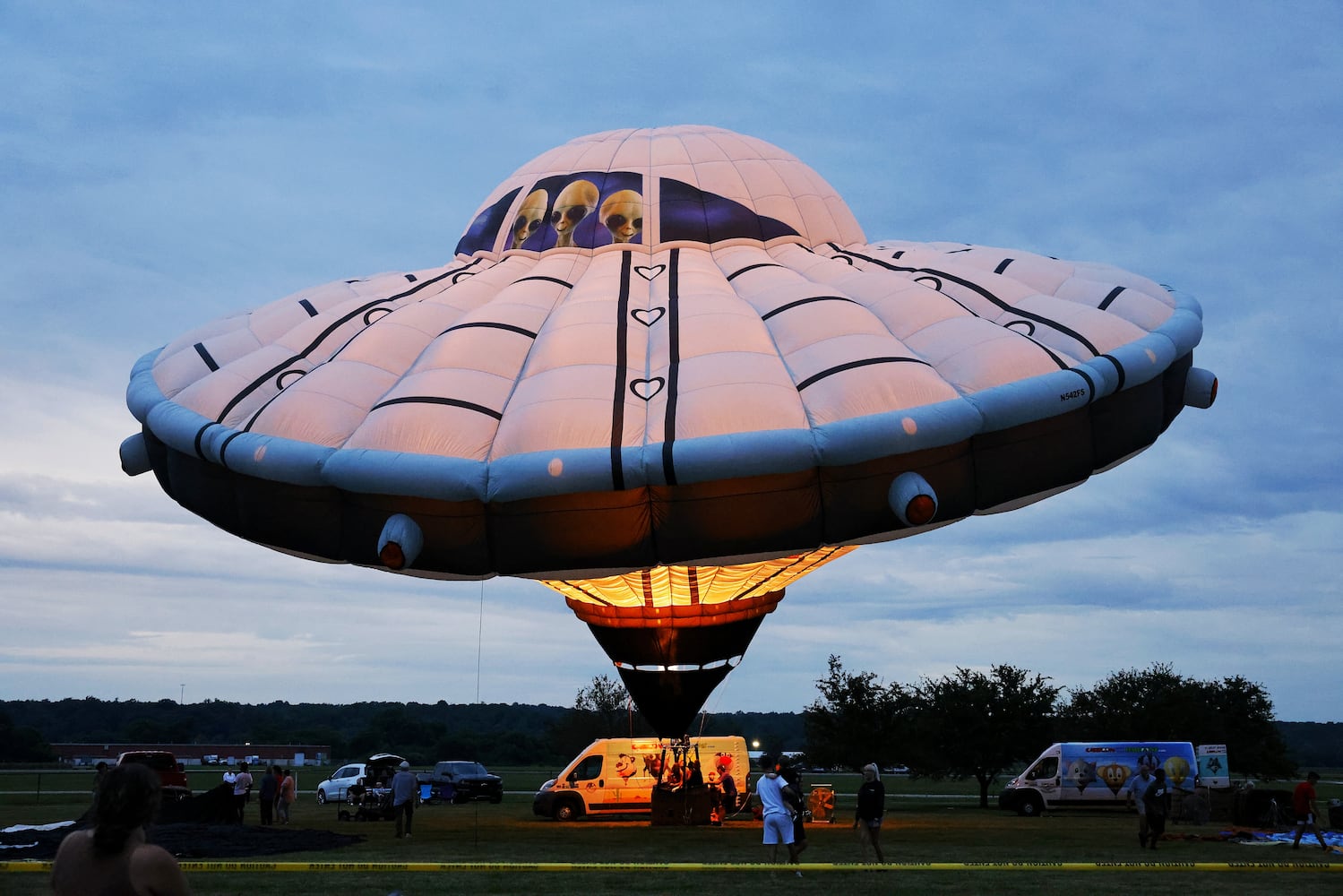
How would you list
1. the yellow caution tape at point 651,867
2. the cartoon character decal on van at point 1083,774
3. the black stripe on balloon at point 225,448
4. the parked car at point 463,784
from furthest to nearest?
the parked car at point 463,784 < the cartoon character decal on van at point 1083,774 < the black stripe on balloon at point 225,448 < the yellow caution tape at point 651,867

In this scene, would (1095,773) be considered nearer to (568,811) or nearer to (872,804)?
(568,811)

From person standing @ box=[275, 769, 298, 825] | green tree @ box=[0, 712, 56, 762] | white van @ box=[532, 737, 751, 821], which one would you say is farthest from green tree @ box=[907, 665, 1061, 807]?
green tree @ box=[0, 712, 56, 762]

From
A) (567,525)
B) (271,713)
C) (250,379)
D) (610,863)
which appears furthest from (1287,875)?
→ (271,713)

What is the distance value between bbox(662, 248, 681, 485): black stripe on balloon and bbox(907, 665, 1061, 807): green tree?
25202 millimetres

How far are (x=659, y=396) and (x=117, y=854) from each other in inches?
443

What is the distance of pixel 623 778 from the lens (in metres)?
29.0

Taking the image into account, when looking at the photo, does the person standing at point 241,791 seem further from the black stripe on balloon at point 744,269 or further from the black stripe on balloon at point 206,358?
the black stripe on balloon at point 744,269

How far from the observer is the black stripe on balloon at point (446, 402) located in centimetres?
1519

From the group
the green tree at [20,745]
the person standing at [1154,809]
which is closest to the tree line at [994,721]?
the person standing at [1154,809]

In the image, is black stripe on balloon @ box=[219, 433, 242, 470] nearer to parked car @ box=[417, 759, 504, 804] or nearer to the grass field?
the grass field

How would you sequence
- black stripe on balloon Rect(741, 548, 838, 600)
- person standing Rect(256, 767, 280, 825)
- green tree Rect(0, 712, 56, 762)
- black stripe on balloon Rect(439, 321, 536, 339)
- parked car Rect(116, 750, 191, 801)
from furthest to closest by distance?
1. green tree Rect(0, 712, 56, 762)
2. parked car Rect(116, 750, 191, 801)
3. person standing Rect(256, 767, 280, 825)
4. black stripe on balloon Rect(741, 548, 838, 600)
5. black stripe on balloon Rect(439, 321, 536, 339)

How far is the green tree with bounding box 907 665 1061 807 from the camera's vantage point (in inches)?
1577

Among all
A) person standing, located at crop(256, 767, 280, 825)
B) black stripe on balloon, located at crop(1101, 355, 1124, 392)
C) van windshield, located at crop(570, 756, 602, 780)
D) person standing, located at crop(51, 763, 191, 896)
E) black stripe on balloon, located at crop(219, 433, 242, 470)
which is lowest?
person standing, located at crop(256, 767, 280, 825)

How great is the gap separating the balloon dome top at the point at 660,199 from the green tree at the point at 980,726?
2257 centimetres
